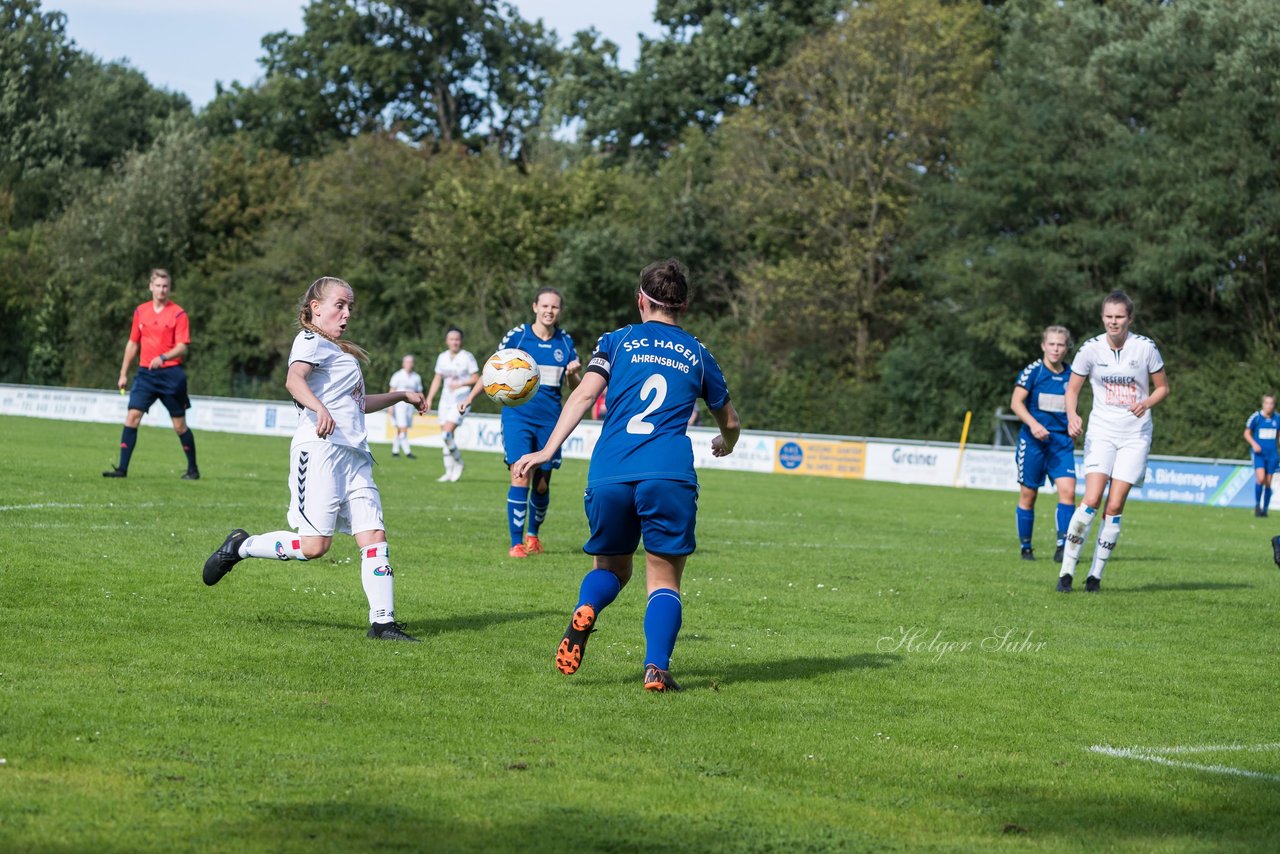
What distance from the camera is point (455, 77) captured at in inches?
2894

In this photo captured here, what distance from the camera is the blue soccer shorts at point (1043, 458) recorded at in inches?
615

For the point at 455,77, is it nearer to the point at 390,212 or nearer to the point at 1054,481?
the point at 390,212

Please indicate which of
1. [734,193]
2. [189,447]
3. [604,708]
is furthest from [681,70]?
[604,708]

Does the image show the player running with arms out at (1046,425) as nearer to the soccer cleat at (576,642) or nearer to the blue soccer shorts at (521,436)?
the blue soccer shorts at (521,436)

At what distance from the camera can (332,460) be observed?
8438 mm

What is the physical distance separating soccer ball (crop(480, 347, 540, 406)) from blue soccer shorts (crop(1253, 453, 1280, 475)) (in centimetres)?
2260

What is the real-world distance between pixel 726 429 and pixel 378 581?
2092 mm

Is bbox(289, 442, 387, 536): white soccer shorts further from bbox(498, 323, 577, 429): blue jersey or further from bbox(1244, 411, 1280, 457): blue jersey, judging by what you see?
bbox(1244, 411, 1280, 457): blue jersey

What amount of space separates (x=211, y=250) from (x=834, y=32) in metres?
29.2

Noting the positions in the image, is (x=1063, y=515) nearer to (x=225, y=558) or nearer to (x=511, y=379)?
(x=511, y=379)

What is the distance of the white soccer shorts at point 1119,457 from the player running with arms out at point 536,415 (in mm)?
4411

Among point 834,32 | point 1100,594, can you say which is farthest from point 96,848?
point 834,32

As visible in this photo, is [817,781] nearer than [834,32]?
Yes

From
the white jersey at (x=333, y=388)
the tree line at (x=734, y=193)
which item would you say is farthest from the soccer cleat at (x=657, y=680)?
the tree line at (x=734, y=193)
